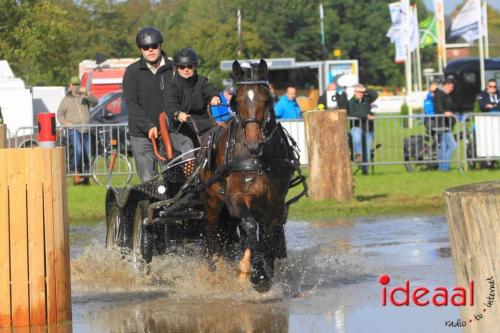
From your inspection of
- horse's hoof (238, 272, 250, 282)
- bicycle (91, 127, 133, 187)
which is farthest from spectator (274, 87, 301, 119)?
horse's hoof (238, 272, 250, 282)

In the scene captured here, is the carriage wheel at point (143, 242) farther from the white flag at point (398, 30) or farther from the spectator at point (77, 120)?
the white flag at point (398, 30)

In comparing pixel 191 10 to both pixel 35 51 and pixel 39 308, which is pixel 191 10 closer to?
pixel 35 51

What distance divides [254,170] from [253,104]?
1.82ft

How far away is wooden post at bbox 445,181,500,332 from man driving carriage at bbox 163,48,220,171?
18.4 feet

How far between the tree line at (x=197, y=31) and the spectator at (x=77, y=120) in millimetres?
5910

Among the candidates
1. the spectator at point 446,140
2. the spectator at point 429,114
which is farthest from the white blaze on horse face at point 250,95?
the spectator at point 429,114

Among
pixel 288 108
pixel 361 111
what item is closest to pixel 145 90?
pixel 361 111

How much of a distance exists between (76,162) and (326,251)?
34.7 ft

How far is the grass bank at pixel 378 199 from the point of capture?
18484mm

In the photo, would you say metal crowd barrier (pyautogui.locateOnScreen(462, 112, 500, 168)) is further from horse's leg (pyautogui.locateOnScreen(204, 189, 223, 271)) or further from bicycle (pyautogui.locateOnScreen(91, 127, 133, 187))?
horse's leg (pyautogui.locateOnScreen(204, 189, 223, 271))

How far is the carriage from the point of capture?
10492 millimetres

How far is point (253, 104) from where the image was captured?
1045 centimetres

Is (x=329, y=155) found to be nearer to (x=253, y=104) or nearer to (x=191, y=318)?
(x=253, y=104)

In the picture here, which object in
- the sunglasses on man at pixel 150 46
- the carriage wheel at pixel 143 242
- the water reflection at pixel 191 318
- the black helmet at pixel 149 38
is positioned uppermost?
the black helmet at pixel 149 38
